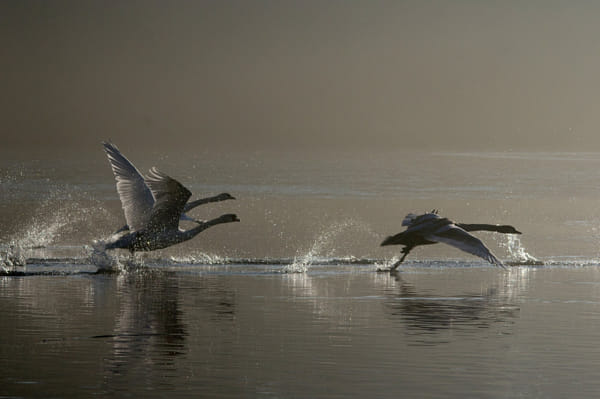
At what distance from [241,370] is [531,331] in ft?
17.2

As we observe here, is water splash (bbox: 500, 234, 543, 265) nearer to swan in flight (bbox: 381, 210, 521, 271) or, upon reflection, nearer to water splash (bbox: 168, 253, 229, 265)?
swan in flight (bbox: 381, 210, 521, 271)

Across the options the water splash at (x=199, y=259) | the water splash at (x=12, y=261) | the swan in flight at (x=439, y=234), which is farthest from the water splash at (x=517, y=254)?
the water splash at (x=12, y=261)

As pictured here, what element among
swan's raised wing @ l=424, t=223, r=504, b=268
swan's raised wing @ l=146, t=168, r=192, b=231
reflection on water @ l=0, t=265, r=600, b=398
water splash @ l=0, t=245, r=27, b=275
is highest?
swan's raised wing @ l=146, t=168, r=192, b=231

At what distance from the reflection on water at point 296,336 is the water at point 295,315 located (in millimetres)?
35

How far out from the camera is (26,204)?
48.8 m

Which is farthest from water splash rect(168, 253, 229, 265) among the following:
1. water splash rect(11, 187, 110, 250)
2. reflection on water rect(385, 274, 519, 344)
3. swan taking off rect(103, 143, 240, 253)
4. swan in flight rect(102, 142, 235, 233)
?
reflection on water rect(385, 274, 519, 344)

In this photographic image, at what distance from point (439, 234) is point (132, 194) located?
678 cm

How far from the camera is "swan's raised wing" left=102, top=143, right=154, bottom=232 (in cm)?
2586

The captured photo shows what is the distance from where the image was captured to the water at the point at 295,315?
1388 centimetres

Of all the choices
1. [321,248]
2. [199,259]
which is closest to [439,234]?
[199,259]

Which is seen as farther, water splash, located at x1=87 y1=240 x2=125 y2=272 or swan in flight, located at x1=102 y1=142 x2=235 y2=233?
swan in flight, located at x1=102 y1=142 x2=235 y2=233

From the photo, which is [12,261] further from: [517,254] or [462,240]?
[517,254]

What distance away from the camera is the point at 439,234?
82.6ft

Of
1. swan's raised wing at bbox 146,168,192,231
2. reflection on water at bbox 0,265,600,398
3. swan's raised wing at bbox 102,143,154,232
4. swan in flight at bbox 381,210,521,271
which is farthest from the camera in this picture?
swan's raised wing at bbox 102,143,154,232
